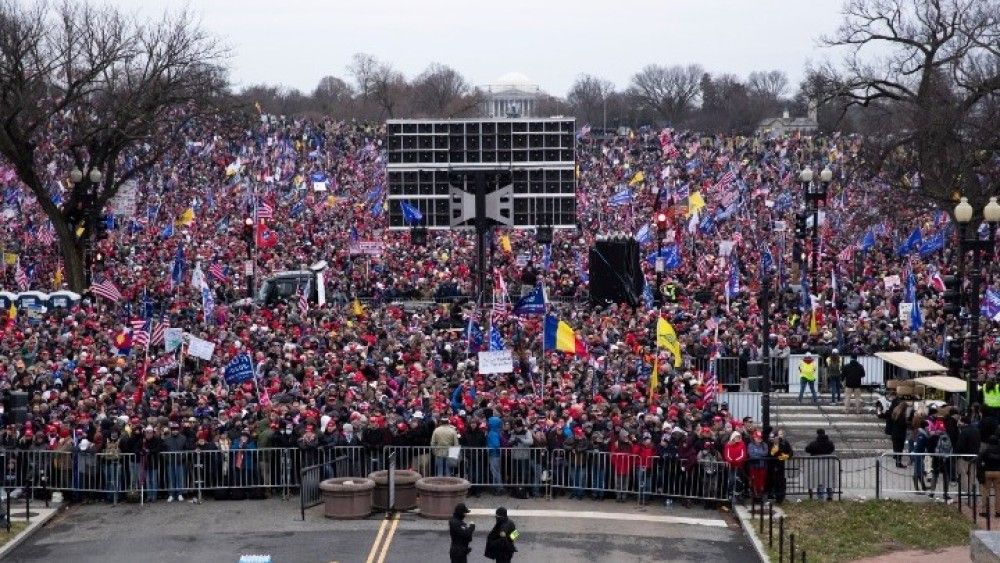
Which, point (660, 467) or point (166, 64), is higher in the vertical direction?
point (166, 64)

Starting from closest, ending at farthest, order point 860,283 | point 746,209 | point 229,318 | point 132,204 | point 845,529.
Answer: point 845,529
point 229,318
point 860,283
point 132,204
point 746,209

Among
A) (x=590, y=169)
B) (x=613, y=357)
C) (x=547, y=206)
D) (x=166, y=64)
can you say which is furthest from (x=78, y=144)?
(x=590, y=169)

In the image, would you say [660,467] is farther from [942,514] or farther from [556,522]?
[942,514]

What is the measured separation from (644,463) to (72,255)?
2808cm

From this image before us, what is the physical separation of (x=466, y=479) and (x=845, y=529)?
6.03 meters

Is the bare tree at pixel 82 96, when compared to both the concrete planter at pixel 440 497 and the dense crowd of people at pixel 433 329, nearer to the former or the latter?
the dense crowd of people at pixel 433 329

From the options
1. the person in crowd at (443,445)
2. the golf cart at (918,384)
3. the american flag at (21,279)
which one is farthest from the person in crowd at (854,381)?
the american flag at (21,279)

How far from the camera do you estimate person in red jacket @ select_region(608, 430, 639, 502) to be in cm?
2531

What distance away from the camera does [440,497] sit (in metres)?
23.9

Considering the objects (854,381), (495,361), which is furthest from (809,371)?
(495,361)

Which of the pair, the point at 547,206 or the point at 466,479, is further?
the point at 547,206

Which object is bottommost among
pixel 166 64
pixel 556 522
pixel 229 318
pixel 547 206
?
pixel 556 522

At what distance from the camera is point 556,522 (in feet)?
78.4

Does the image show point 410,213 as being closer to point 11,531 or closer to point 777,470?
point 777,470
